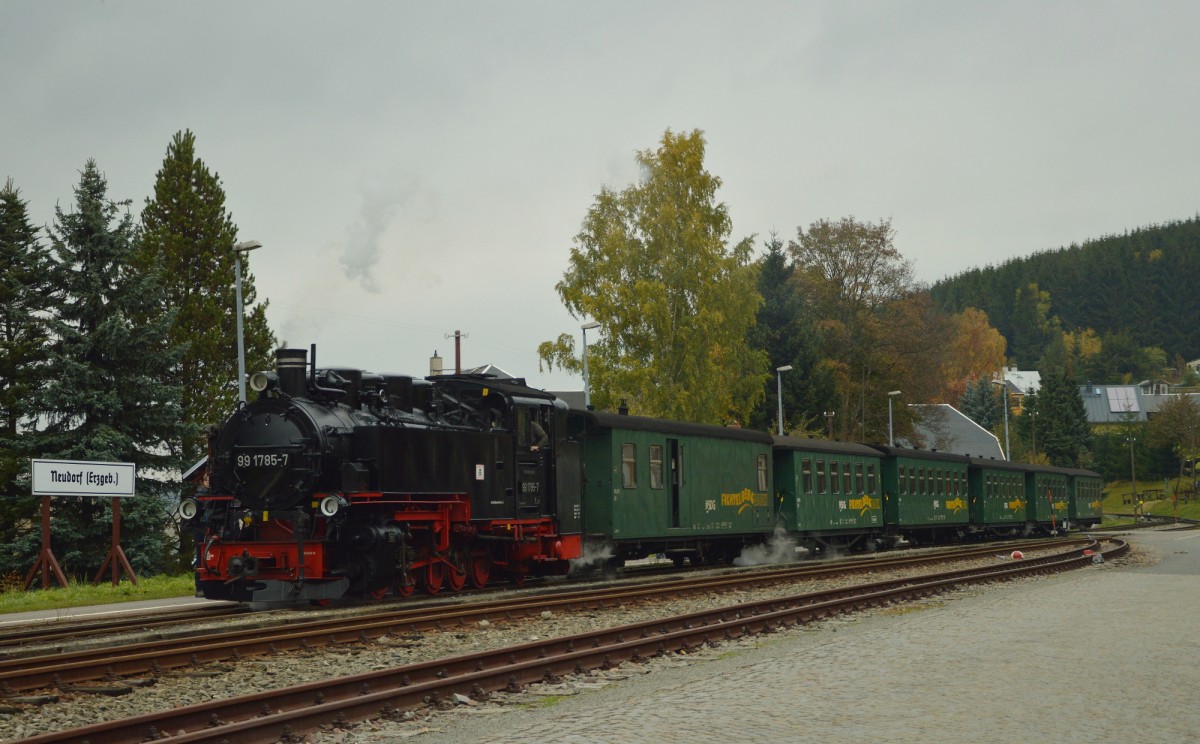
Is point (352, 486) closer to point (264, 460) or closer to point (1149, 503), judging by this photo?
point (264, 460)

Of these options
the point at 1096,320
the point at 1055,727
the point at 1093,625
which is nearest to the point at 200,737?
the point at 1055,727

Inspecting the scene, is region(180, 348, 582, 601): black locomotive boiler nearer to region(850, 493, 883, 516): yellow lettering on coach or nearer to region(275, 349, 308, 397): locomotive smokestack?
region(275, 349, 308, 397): locomotive smokestack

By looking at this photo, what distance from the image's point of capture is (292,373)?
15305mm

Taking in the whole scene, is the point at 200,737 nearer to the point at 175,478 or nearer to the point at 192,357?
the point at 175,478

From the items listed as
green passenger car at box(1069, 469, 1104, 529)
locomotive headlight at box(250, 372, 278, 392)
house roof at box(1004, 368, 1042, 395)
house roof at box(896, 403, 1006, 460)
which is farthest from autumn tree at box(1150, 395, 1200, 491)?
locomotive headlight at box(250, 372, 278, 392)

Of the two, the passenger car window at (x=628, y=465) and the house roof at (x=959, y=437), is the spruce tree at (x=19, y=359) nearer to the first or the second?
the passenger car window at (x=628, y=465)

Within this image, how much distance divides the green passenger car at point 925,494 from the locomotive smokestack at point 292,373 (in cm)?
1918

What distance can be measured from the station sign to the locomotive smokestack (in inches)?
220

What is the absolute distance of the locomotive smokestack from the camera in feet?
50.1

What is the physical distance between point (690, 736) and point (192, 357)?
30.7 metres

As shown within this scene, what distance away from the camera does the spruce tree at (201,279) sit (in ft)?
115

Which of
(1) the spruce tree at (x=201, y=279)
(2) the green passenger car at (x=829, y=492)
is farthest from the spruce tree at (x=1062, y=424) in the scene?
(1) the spruce tree at (x=201, y=279)

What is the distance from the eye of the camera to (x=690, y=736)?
7.23 m

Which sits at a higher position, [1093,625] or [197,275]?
[197,275]
